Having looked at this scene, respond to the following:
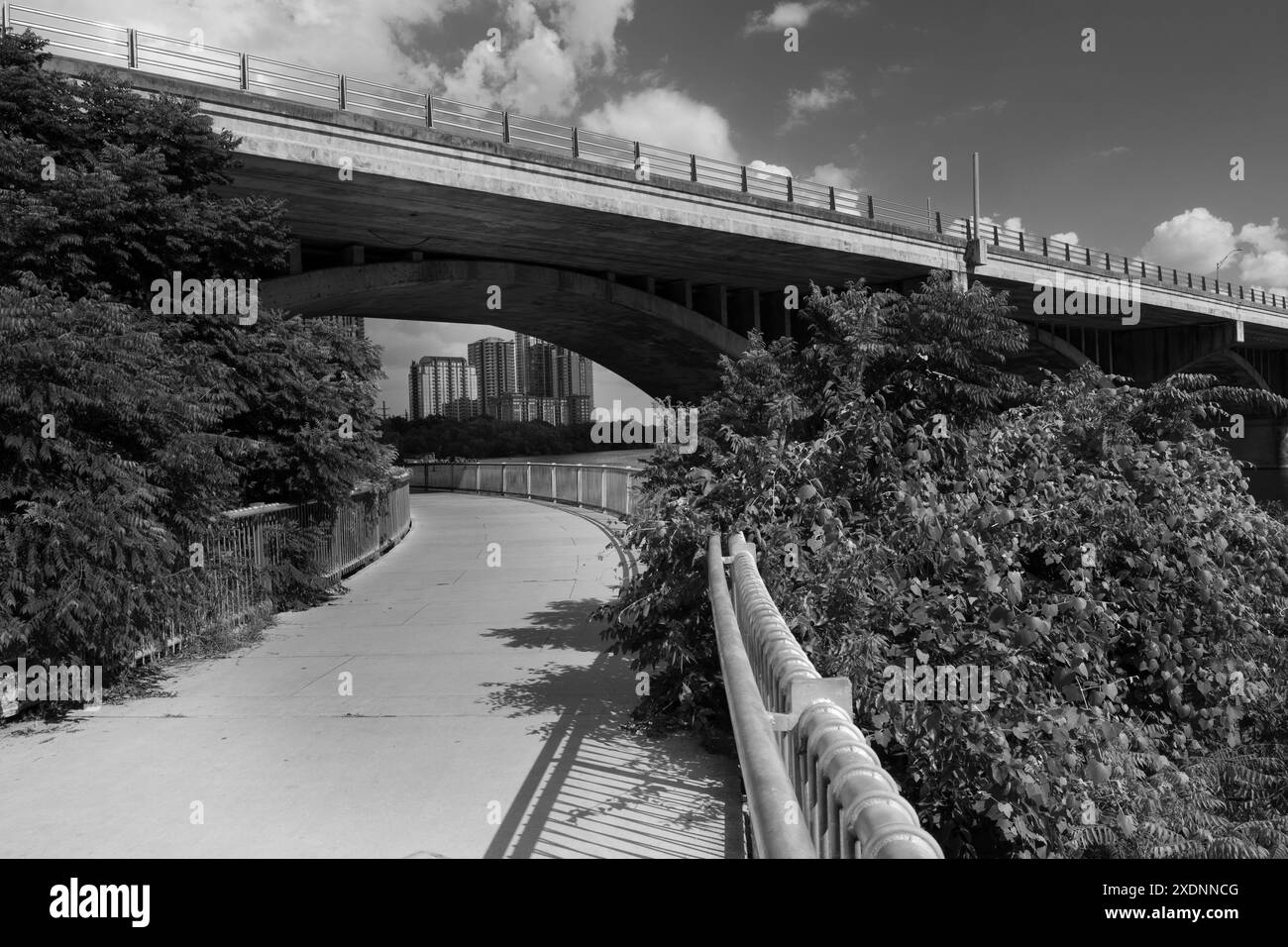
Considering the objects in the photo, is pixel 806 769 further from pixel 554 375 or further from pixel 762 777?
pixel 554 375

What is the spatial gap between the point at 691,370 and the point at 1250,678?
92.8ft

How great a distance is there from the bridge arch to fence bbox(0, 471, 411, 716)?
9236 millimetres

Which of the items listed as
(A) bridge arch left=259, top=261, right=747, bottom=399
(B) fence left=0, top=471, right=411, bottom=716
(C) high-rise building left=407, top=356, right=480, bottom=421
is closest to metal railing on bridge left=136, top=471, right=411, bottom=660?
(B) fence left=0, top=471, right=411, bottom=716

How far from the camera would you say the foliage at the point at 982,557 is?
4648mm

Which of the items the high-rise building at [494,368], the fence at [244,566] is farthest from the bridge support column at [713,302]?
the high-rise building at [494,368]

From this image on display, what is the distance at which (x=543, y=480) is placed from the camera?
85.8 ft

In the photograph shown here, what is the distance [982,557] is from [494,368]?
85578mm

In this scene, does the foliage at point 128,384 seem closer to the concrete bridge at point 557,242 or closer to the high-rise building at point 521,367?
the concrete bridge at point 557,242

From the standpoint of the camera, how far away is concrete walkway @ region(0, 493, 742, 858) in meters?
3.92

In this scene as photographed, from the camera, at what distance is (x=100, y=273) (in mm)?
8367

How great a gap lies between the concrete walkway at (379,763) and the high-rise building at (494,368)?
74.6 m

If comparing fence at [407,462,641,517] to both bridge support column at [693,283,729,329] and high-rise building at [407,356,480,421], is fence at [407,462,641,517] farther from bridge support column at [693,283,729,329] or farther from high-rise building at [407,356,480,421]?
high-rise building at [407,356,480,421]
